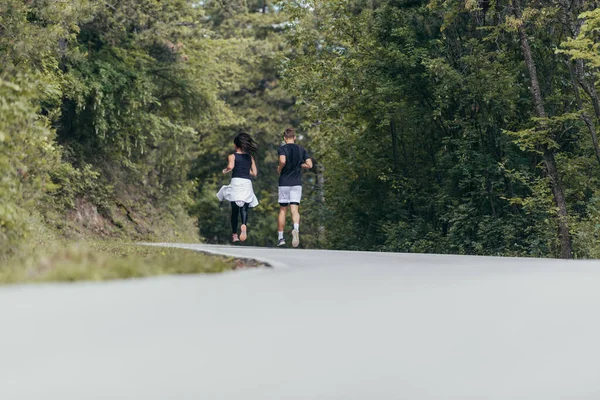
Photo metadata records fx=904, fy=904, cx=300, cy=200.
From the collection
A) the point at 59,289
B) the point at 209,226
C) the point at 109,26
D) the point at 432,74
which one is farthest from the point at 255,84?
the point at 59,289

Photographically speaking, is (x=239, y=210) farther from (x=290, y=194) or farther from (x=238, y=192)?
(x=290, y=194)

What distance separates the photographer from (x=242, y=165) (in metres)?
17.7

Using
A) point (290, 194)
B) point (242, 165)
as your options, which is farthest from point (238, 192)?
point (290, 194)

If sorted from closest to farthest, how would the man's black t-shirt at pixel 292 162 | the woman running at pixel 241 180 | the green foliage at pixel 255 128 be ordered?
1. the man's black t-shirt at pixel 292 162
2. the woman running at pixel 241 180
3. the green foliage at pixel 255 128

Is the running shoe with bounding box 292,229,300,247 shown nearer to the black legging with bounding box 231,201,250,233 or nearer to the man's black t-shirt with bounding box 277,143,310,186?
the man's black t-shirt with bounding box 277,143,310,186

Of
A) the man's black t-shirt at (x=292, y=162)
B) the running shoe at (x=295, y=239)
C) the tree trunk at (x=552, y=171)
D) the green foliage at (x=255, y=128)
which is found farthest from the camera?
the green foliage at (x=255, y=128)

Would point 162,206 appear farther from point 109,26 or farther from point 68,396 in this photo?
point 68,396

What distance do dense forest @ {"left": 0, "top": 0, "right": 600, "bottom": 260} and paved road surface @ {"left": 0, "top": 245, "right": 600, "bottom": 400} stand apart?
13.8 ft

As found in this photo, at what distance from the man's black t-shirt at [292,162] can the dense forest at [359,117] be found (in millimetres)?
4311

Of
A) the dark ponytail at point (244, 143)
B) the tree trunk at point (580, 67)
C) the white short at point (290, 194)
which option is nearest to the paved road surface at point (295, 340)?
the white short at point (290, 194)

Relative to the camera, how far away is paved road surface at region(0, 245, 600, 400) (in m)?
4.69

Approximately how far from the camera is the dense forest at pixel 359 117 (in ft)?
62.1

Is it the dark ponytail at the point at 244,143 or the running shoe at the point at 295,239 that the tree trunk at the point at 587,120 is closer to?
the running shoe at the point at 295,239

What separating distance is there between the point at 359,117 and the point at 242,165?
8.87 m
